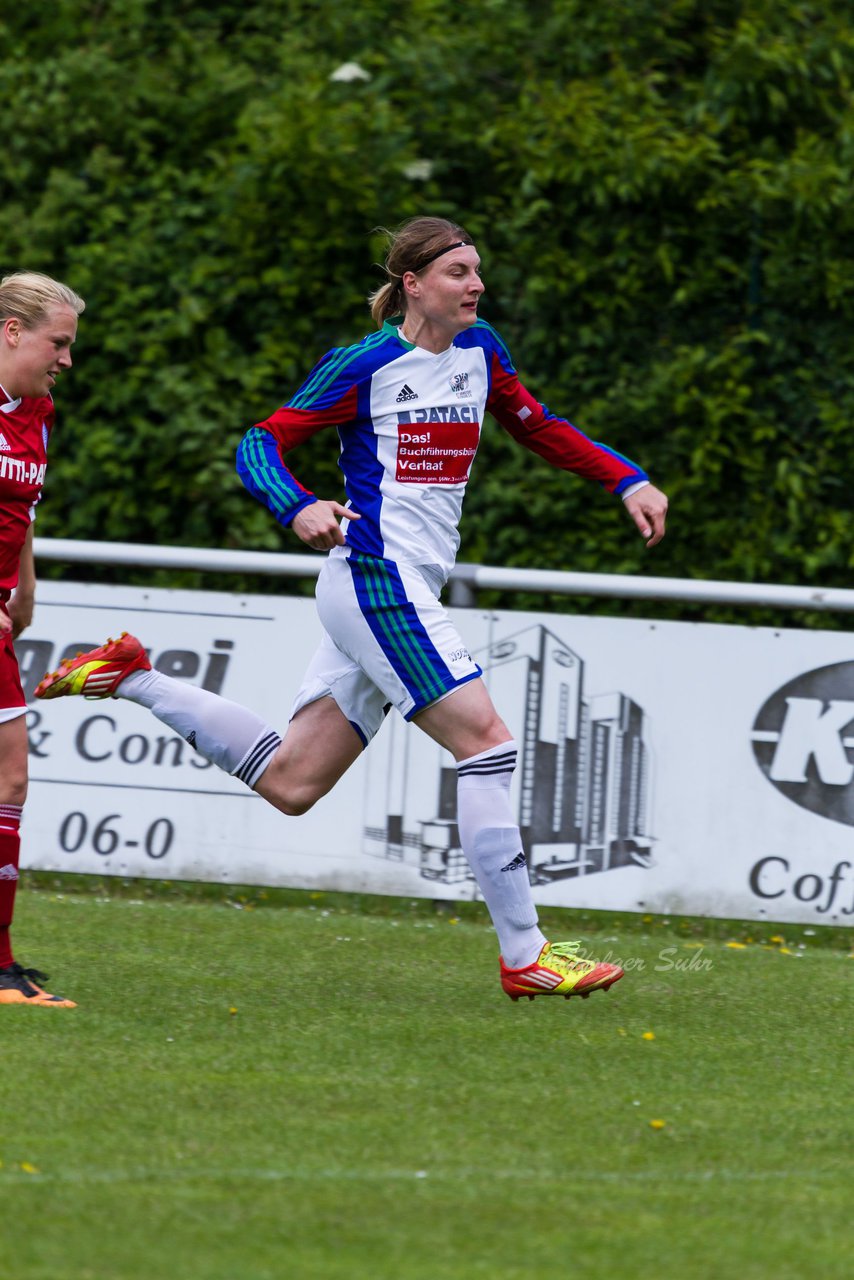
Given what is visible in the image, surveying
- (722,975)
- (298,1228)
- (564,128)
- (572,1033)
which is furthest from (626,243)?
(298,1228)

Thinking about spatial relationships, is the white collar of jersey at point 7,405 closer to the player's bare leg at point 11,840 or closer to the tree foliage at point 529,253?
the player's bare leg at point 11,840

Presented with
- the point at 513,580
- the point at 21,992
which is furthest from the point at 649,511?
the point at 21,992

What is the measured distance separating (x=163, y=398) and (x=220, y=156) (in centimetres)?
143

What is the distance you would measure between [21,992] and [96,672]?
A: 37.5 inches

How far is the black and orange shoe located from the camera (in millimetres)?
5121

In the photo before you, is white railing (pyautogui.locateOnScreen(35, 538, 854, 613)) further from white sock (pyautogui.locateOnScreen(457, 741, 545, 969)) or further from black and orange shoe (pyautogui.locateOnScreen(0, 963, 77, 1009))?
black and orange shoe (pyautogui.locateOnScreen(0, 963, 77, 1009))

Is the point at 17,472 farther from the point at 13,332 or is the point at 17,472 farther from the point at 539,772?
the point at 539,772

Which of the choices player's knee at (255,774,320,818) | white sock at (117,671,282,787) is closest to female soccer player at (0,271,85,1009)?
white sock at (117,671,282,787)

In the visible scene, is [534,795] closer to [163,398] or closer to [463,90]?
[163,398]

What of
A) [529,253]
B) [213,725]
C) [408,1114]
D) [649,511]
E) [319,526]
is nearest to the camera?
[408,1114]

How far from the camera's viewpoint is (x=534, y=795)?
694 centimetres

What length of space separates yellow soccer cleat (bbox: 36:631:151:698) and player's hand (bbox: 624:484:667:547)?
1.53 metres

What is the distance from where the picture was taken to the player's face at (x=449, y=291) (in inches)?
204

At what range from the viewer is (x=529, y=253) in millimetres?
9742
